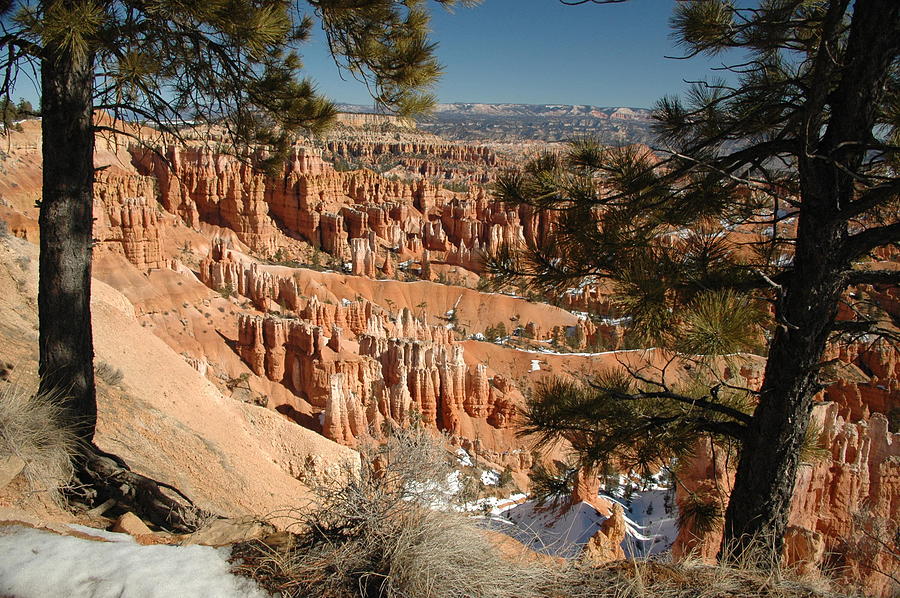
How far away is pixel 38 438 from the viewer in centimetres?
355

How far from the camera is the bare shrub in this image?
25.2 ft

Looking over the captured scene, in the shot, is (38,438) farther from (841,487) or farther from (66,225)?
(841,487)

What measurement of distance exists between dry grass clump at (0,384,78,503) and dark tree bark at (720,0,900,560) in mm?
4169

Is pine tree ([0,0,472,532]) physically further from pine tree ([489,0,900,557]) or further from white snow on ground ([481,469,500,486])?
white snow on ground ([481,469,500,486])

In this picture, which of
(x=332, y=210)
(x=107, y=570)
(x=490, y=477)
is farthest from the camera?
(x=332, y=210)

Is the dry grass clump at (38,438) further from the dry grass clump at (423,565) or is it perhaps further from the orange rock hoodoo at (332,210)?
the orange rock hoodoo at (332,210)

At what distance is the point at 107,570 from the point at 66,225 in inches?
104

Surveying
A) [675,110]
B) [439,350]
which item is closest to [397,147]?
[439,350]

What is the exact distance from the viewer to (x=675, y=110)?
4.27 metres

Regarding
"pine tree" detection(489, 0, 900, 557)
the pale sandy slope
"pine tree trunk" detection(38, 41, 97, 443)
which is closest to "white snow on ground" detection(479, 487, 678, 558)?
the pale sandy slope

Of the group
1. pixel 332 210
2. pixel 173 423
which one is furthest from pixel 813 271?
pixel 332 210

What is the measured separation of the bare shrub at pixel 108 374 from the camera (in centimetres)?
767

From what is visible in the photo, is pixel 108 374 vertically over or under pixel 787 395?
under

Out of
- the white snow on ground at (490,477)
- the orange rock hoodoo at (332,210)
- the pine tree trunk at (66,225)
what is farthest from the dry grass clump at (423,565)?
the orange rock hoodoo at (332,210)
